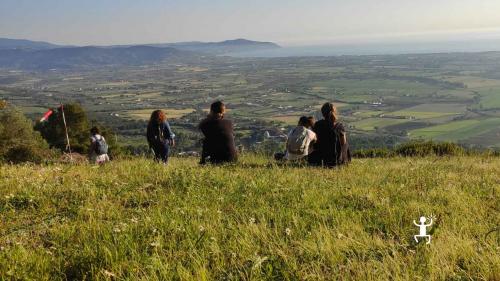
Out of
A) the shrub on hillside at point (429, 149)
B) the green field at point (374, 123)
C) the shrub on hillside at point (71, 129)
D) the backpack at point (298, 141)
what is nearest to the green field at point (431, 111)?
the green field at point (374, 123)

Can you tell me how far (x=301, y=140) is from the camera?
1080cm

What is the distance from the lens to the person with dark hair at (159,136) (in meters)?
12.5

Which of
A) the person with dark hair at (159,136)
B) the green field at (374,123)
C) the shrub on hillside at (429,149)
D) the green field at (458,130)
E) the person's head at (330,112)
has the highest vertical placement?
the person's head at (330,112)

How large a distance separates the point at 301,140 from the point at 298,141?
80 mm

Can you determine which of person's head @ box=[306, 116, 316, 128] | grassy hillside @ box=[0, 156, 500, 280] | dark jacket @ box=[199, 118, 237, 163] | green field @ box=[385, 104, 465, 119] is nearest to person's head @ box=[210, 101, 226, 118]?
dark jacket @ box=[199, 118, 237, 163]

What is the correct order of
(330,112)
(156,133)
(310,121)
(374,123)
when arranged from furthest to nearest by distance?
1. (374,123)
2. (156,133)
3. (310,121)
4. (330,112)

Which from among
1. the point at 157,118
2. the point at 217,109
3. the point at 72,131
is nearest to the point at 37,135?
the point at 72,131

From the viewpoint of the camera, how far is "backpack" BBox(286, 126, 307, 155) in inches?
424

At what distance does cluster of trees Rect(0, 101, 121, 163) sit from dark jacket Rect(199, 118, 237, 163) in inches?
801

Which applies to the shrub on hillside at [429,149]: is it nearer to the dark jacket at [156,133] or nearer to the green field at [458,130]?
the dark jacket at [156,133]

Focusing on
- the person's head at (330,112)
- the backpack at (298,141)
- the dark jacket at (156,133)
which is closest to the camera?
Answer: the person's head at (330,112)

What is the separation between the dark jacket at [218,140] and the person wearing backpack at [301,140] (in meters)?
1.47

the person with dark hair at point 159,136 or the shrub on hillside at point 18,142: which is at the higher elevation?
the person with dark hair at point 159,136

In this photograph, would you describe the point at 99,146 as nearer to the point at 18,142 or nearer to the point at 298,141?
the point at 298,141
